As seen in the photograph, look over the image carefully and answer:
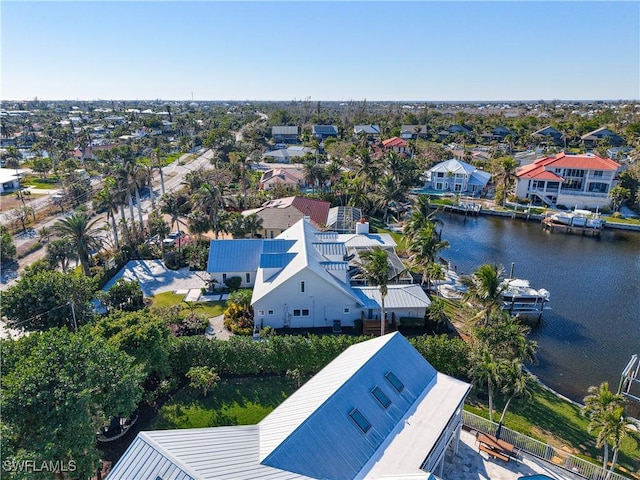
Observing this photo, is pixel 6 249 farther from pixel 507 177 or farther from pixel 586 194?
pixel 586 194

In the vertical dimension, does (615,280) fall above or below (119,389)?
below

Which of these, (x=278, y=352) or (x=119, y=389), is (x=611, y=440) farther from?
(x=119, y=389)

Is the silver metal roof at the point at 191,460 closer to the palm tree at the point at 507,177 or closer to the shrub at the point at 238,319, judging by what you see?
the shrub at the point at 238,319

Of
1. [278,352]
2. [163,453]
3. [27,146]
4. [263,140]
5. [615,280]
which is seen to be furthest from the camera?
[263,140]

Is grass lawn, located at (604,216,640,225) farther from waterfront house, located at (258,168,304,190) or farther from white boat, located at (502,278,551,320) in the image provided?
waterfront house, located at (258,168,304,190)

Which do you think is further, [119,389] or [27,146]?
[27,146]

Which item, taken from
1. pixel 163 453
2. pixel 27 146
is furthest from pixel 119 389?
pixel 27 146

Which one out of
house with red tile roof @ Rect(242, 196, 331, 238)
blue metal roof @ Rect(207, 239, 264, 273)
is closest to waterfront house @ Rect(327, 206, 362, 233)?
house with red tile roof @ Rect(242, 196, 331, 238)
